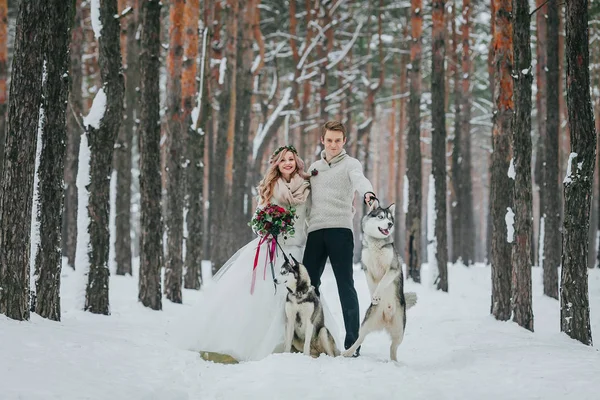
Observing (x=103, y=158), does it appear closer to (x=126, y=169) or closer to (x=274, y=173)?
(x=274, y=173)

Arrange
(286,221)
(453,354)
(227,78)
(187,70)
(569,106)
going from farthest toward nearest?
(227,78)
(187,70)
(569,106)
(453,354)
(286,221)

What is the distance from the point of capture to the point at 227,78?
16.8 meters

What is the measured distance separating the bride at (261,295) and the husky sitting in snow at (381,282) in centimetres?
71

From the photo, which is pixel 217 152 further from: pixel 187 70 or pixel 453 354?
pixel 453 354

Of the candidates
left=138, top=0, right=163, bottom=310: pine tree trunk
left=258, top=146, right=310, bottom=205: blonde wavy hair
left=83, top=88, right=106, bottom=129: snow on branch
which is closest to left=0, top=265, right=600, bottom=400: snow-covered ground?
left=258, top=146, right=310, bottom=205: blonde wavy hair

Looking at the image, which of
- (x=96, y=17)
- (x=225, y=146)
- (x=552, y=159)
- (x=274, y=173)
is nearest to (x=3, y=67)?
(x=225, y=146)

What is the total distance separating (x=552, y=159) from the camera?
13422 millimetres

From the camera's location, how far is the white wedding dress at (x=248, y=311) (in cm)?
611

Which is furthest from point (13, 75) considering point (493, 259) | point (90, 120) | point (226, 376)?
point (493, 259)

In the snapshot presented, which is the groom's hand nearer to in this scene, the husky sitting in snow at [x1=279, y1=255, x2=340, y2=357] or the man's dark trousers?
the man's dark trousers

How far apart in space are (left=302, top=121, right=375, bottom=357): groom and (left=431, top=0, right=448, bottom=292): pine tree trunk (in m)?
8.57

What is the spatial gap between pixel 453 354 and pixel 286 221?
2297 millimetres

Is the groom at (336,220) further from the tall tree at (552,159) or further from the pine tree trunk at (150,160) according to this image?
the tall tree at (552,159)

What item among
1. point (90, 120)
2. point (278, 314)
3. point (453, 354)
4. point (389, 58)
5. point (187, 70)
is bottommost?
point (453, 354)
